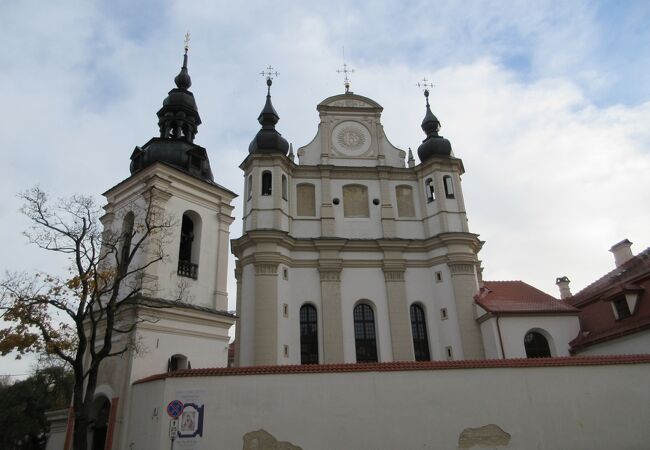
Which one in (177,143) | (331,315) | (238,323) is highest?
(177,143)

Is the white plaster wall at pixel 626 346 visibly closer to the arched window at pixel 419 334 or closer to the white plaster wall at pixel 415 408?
the white plaster wall at pixel 415 408

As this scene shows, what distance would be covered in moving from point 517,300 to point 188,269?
13835 mm

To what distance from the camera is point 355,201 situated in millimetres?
24594

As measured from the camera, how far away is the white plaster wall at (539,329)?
20109 mm

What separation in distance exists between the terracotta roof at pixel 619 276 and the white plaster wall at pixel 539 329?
1.85 metres

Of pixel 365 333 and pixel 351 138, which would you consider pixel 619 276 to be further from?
pixel 351 138

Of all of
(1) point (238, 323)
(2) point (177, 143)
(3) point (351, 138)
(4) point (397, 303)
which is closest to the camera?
(2) point (177, 143)

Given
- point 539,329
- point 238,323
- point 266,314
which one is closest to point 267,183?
point 266,314

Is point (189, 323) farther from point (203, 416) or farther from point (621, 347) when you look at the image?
point (621, 347)

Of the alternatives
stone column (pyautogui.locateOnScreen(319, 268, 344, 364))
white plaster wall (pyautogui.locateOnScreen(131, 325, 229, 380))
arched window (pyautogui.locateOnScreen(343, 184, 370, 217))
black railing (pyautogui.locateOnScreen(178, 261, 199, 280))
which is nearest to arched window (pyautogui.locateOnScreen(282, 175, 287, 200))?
arched window (pyautogui.locateOnScreen(343, 184, 370, 217))

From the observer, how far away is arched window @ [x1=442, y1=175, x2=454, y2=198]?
24.4m

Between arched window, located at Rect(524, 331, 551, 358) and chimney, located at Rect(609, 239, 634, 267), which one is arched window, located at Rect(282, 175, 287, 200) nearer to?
arched window, located at Rect(524, 331, 551, 358)

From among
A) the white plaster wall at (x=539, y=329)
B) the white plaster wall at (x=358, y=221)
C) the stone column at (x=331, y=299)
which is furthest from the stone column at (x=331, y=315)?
the white plaster wall at (x=539, y=329)

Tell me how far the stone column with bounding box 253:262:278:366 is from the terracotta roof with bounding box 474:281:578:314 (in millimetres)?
8650
